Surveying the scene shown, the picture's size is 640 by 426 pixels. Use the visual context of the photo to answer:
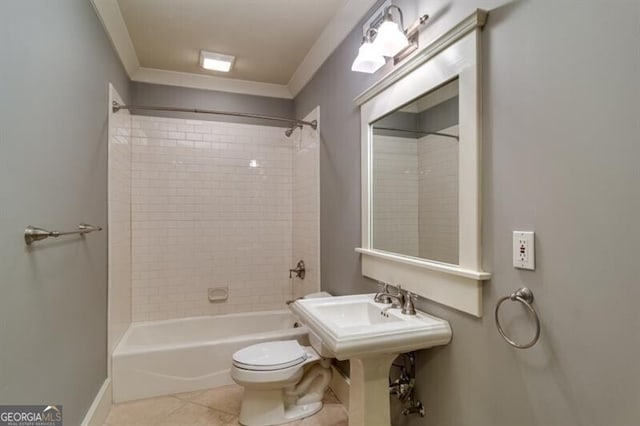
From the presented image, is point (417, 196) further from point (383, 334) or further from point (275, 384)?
point (275, 384)

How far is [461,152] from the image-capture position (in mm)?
1289

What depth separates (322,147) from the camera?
272cm

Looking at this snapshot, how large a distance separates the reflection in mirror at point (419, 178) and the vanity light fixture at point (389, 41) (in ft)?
0.83

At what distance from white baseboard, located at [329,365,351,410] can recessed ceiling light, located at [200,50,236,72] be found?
2.56 meters

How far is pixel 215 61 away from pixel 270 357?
2.35 metres

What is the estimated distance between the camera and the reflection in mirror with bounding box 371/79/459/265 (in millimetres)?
1415

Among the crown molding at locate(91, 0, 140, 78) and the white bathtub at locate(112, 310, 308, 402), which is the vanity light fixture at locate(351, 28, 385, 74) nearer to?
the crown molding at locate(91, 0, 140, 78)

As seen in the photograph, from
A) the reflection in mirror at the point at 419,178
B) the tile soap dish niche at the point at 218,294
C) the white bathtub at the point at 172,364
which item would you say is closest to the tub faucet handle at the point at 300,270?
the white bathtub at the point at 172,364

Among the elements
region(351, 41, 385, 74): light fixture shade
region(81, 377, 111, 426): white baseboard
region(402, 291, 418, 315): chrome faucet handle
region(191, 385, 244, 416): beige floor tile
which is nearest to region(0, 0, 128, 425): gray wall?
region(81, 377, 111, 426): white baseboard

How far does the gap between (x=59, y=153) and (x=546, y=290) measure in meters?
1.93

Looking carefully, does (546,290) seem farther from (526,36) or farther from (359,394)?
(359,394)

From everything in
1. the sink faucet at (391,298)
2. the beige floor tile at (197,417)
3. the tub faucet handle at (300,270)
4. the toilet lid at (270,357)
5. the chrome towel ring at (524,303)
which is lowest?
the beige floor tile at (197,417)

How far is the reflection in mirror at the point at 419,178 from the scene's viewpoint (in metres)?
1.42

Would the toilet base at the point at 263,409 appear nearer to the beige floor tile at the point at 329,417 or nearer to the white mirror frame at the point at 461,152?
the beige floor tile at the point at 329,417
